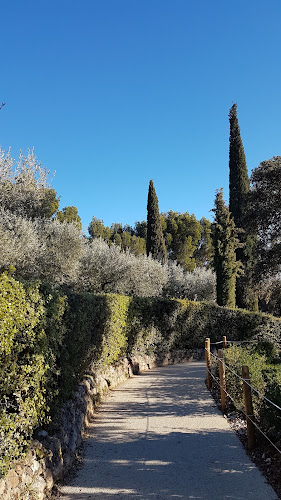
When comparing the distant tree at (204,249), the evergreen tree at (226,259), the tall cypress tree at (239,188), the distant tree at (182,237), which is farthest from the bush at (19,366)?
the distant tree at (204,249)

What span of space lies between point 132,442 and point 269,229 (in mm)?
10725

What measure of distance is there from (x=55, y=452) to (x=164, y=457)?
1.60 meters

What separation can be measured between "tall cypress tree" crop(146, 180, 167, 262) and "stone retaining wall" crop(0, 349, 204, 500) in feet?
65.2

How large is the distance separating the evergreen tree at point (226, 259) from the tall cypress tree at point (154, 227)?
19.5 feet

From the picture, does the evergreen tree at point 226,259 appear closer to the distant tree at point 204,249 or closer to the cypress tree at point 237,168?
the cypress tree at point 237,168

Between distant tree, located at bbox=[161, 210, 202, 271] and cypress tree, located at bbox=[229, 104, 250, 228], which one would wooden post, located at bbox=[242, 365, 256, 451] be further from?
distant tree, located at bbox=[161, 210, 202, 271]

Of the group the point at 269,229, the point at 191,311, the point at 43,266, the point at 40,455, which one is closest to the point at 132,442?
the point at 40,455

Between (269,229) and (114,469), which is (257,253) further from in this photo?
(114,469)

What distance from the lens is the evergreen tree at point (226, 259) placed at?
2283cm

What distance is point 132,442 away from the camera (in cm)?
614

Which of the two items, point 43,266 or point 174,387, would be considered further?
point 43,266

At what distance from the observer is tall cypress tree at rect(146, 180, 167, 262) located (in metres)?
28.7

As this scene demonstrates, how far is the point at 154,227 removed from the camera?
28.8 metres

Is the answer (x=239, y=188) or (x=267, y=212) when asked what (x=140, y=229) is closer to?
(x=239, y=188)
